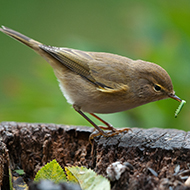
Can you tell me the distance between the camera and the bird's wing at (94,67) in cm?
416

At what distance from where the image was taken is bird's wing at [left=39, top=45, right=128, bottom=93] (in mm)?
4160

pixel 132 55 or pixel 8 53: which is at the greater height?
pixel 132 55

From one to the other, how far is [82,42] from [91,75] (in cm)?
80

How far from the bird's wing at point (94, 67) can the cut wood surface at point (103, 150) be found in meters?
0.55

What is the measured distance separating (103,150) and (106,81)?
3.07 feet

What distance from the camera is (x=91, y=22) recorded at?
31.1 ft

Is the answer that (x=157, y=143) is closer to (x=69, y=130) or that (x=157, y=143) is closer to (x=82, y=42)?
(x=69, y=130)

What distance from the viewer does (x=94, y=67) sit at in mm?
4391

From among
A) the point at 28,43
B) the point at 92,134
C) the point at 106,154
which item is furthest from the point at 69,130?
the point at 28,43

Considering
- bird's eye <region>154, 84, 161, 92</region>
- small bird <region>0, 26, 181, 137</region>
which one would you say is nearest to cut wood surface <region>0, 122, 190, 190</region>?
small bird <region>0, 26, 181, 137</region>

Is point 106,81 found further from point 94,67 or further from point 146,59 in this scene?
point 146,59

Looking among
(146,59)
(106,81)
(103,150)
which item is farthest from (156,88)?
(103,150)

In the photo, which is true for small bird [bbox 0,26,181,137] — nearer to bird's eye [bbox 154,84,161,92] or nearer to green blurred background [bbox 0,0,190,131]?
bird's eye [bbox 154,84,161,92]

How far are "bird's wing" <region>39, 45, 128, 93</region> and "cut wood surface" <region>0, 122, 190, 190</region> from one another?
553mm
